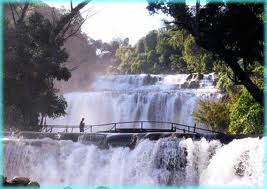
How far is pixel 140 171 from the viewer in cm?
1673

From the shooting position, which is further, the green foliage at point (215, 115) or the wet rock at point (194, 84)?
the wet rock at point (194, 84)

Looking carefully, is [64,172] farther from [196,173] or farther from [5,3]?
[5,3]

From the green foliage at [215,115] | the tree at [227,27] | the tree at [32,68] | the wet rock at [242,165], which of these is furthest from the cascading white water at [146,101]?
the wet rock at [242,165]

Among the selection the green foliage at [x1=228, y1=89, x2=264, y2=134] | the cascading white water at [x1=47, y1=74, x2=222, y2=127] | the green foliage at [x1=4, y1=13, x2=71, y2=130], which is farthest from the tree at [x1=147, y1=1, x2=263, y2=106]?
the cascading white water at [x1=47, y1=74, x2=222, y2=127]

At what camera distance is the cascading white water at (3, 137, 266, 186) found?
15.1 m

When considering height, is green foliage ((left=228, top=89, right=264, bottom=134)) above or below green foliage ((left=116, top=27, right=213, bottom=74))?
below

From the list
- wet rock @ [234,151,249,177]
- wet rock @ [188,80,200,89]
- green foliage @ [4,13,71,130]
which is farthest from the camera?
wet rock @ [188,80,200,89]

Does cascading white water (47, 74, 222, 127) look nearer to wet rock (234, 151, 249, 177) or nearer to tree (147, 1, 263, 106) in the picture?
tree (147, 1, 263, 106)

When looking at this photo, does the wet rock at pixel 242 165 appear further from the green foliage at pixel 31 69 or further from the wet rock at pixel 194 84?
the wet rock at pixel 194 84

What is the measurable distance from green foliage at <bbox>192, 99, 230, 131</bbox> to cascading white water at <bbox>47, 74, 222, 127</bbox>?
9.25 ft

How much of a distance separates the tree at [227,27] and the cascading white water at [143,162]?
2.38 metres

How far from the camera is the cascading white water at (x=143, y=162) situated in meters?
15.1

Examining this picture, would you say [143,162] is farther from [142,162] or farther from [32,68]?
[32,68]

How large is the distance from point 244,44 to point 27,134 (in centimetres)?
905
